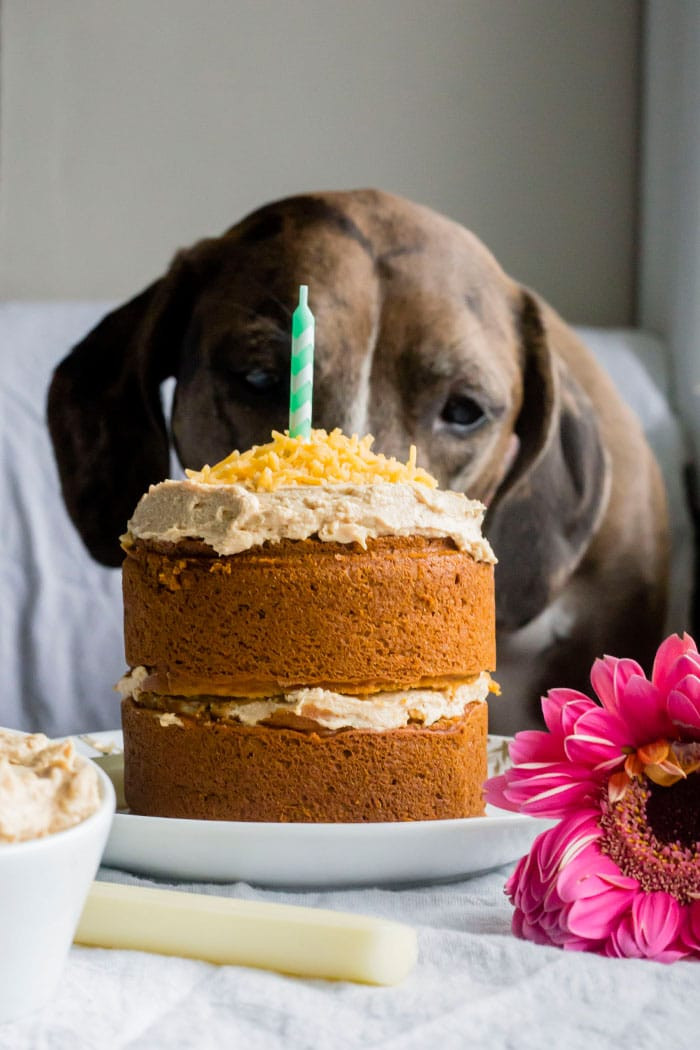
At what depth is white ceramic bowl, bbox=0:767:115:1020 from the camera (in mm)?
760

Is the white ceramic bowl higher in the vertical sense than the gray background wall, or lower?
lower

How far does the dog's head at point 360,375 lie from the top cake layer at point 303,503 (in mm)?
916

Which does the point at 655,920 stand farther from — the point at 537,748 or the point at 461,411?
the point at 461,411

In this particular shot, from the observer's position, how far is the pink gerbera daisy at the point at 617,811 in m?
0.91

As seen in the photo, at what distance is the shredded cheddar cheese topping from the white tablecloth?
1.57 feet

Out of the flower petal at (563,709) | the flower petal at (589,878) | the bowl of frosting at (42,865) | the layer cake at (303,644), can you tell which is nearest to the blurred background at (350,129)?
the layer cake at (303,644)

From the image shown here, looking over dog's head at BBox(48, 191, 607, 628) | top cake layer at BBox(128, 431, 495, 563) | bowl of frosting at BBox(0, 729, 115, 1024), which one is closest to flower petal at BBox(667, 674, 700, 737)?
top cake layer at BBox(128, 431, 495, 563)

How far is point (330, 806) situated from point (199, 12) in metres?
1.95

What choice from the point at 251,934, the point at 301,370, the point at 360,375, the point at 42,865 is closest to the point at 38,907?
the point at 42,865

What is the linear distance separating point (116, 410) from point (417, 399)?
62cm

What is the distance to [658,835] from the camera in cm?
96

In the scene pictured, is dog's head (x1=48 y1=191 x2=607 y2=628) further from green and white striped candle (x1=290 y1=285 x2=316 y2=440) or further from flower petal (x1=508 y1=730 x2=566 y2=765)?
flower petal (x1=508 y1=730 x2=566 y2=765)

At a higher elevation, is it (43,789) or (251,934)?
(43,789)

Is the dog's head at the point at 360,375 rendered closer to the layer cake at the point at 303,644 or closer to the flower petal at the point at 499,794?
the layer cake at the point at 303,644
